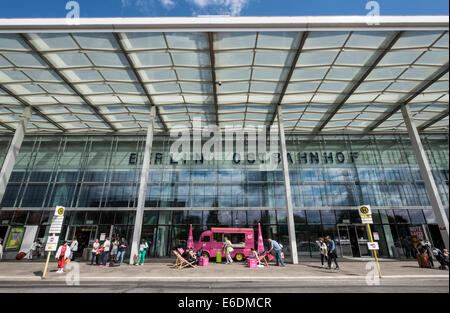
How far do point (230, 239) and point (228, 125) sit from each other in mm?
9695

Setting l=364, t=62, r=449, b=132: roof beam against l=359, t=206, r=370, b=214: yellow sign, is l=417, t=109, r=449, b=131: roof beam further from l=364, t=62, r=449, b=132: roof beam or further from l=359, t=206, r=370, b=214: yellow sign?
l=359, t=206, r=370, b=214: yellow sign

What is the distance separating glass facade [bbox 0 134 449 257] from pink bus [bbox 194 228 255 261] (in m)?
2.40

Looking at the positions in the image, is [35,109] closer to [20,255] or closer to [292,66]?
[20,255]

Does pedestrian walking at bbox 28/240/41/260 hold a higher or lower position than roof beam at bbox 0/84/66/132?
lower

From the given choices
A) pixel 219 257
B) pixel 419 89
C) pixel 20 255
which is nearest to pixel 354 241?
pixel 219 257

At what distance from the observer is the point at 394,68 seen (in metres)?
12.7

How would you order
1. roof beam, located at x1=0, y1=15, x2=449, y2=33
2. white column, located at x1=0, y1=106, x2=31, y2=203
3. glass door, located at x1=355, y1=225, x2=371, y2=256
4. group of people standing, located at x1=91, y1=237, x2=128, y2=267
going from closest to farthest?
roof beam, located at x1=0, y1=15, x2=449, y2=33 → group of people standing, located at x1=91, y1=237, x2=128, y2=267 → white column, located at x1=0, y1=106, x2=31, y2=203 → glass door, located at x1=355, y1=225, x2=371, y2=256

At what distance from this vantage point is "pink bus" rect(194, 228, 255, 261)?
1501cm

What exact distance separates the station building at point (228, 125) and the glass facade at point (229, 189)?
0.10 metres

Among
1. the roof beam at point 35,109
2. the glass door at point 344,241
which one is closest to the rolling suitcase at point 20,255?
the roof beam at point 35,109

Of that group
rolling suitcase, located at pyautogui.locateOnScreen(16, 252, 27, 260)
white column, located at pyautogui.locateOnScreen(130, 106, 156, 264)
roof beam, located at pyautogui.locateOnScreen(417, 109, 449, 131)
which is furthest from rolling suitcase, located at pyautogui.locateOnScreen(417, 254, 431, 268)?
rolling suitcase, located at pyautogui.locateOnScreen(16, 252, 27, 260)

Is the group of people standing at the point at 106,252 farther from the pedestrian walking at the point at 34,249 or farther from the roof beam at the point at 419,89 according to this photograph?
the roof beam at the point at 419,89
